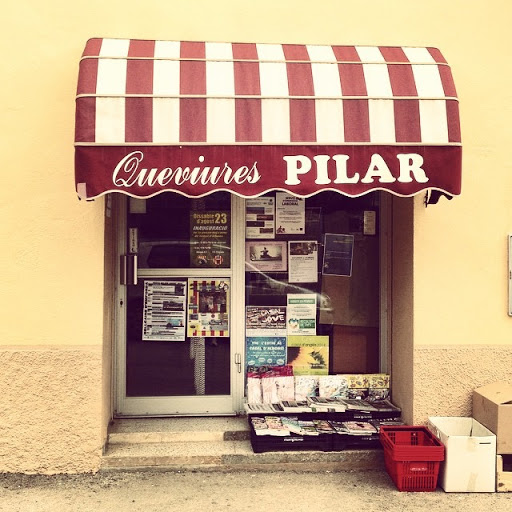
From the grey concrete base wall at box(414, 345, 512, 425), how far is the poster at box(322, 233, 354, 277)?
1.12m

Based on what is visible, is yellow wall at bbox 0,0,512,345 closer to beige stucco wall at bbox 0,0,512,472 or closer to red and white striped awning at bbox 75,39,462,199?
beige stucco wall at bbox 0,0,512,472

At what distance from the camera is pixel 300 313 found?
626 cm

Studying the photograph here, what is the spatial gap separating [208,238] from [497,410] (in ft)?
9.42

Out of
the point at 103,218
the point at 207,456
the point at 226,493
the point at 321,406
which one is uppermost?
the point at 103,218

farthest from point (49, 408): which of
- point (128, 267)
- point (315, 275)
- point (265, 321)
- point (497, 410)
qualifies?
point (497, 410)

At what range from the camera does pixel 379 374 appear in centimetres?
620

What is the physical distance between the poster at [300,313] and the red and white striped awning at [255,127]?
5.80ft

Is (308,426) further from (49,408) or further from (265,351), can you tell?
(49,408)

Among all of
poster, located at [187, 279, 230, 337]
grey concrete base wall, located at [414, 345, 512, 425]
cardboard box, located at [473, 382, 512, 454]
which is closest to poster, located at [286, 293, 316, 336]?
poster, located at [187, 279, 230, 337]

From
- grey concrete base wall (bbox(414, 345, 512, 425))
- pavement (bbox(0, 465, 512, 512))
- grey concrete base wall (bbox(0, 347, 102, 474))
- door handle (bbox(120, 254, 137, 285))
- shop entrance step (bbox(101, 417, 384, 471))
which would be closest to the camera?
pavement (bbox(0, 465, 512, 512))

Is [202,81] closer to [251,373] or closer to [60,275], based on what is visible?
[60,275]

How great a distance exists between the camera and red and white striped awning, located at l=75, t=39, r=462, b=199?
4.63 meters

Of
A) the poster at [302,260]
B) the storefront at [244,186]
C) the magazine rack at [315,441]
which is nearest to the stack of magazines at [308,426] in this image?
the magazine rack at [315,441]

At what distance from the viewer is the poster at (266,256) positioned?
6.21 meters
